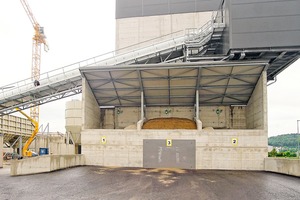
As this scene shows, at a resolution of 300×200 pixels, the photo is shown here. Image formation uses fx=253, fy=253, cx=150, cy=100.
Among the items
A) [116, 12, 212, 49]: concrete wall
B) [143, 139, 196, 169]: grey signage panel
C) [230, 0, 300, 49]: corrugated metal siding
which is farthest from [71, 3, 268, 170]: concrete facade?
[116, 12, 212, 49]: concrete wall

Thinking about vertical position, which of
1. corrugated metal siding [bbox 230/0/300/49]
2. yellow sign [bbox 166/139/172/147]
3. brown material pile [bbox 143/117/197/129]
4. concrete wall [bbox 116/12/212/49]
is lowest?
yellow sign [bbox 166/139/172/147]

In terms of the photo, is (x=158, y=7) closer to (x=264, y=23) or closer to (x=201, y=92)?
(x=201, y=92)

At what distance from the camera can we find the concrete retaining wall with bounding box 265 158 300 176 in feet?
52.7

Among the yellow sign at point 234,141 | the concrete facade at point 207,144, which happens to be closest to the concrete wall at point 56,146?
the concrete facade at point 207,144

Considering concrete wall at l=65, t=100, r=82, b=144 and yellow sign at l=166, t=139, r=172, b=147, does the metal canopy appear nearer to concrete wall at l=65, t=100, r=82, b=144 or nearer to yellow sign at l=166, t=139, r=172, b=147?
concrete wall at l=65, t=100, r=82, b=144

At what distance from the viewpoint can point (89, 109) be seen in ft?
82.0

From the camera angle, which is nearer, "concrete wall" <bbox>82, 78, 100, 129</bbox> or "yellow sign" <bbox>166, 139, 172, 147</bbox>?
"yellow sign" <bbox>166, 139, 172, 147</bbox>

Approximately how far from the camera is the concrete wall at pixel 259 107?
21516 mm

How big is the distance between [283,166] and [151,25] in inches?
947

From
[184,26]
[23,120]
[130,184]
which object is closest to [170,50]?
[184,26]

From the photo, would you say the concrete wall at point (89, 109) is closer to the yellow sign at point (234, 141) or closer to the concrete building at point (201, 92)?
the concrete building at point (201, 92)

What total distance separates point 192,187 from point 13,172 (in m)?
12.0

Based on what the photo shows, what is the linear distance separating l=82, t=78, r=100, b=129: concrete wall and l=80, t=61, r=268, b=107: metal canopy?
2.01 ft

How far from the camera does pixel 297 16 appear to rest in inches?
803
